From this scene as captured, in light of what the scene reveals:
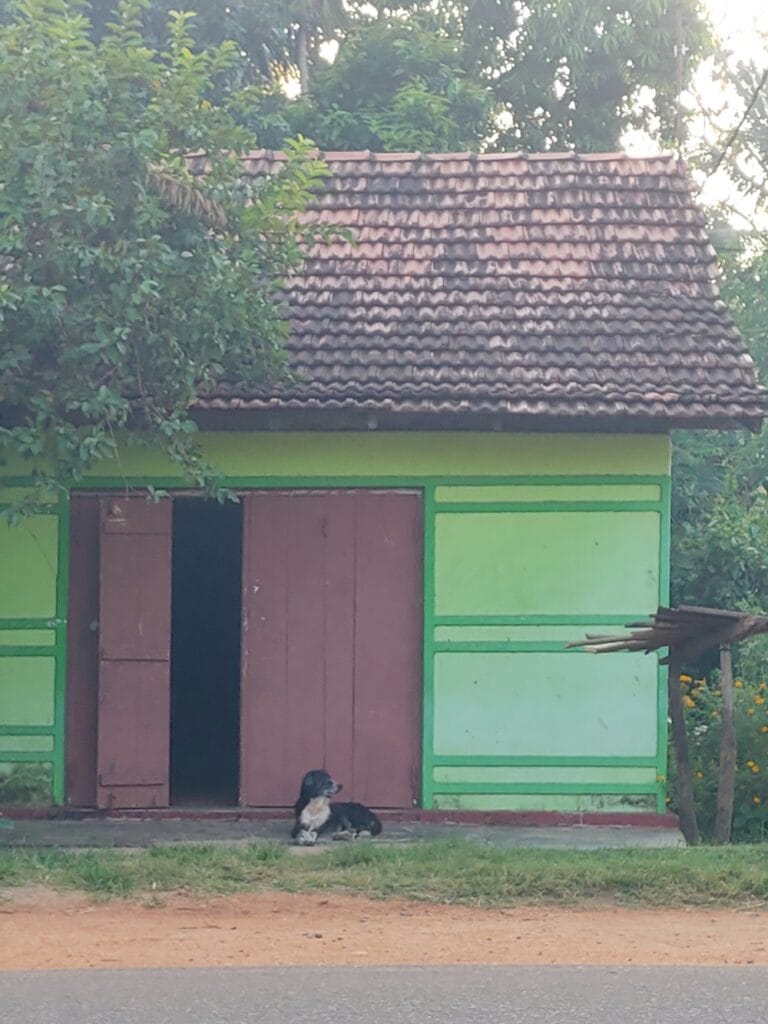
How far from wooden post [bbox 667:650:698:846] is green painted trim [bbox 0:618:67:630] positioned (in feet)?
13.8

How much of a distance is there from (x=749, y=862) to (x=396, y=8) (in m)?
14.9

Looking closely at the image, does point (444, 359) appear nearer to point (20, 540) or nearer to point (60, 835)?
point (20, 540)

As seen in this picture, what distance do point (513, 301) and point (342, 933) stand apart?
530 cm

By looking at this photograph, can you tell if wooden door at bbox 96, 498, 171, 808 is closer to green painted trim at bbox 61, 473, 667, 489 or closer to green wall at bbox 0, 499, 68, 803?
green painted trim at bbox 61, 473, 667, 489

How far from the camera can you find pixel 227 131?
854 centimetres

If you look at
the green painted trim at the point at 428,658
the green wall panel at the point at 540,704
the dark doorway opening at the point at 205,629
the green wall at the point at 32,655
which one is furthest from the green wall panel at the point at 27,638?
the dark doorway opening at the point at 205,629

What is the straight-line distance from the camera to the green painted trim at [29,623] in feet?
33.1

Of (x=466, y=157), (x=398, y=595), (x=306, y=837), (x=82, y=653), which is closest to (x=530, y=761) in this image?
(x=398, y=595)

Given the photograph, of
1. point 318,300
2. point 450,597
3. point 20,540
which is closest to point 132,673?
point 20,540

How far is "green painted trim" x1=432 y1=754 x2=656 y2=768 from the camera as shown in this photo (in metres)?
10.0

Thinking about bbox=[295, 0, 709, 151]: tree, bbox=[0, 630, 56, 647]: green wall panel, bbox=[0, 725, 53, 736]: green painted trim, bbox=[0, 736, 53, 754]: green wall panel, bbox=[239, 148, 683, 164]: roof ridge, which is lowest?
bbox=[0, 736, 53, 754]: green wall panel

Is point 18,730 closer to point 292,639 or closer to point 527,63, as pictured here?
point 292,639

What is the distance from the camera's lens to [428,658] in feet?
33.1

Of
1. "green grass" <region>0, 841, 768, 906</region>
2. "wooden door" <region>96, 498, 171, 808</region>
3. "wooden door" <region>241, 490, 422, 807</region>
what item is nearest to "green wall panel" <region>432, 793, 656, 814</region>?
"wooden door" <region>241, 490, 422, 807</region>
